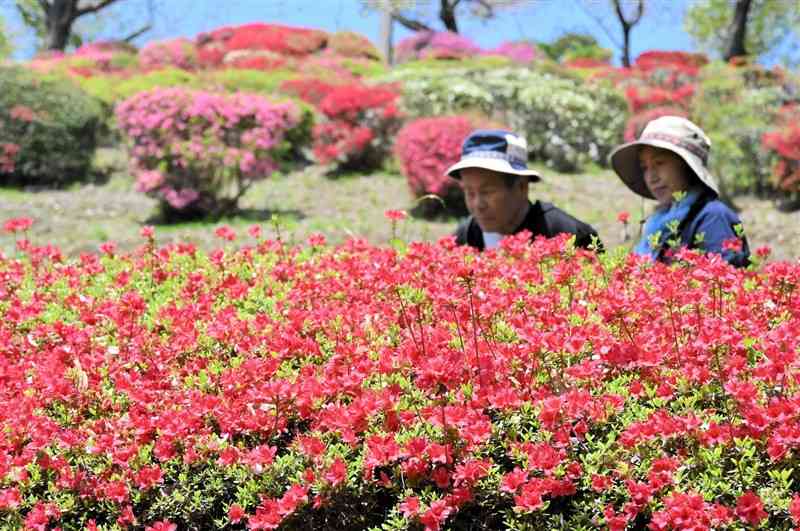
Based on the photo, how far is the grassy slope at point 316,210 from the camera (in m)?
11.7

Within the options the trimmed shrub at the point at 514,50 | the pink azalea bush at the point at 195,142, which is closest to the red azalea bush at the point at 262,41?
the trimmed shrub at the point at 514,50

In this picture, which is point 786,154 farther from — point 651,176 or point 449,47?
point 449,47

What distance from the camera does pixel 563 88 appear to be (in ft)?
64.6

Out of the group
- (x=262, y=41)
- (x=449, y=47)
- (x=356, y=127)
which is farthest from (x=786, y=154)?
(x=262, y=41)

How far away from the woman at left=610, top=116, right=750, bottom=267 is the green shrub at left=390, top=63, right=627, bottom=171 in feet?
42.6

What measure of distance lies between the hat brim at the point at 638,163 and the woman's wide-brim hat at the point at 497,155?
48cm

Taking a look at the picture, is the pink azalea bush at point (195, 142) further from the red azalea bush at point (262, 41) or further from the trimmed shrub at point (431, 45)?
the trimmed shrub at point (431, 45)

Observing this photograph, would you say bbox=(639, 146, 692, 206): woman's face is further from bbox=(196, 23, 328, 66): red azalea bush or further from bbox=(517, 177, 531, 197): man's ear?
bbox=(196, 23, 328, 66): red azalea bush

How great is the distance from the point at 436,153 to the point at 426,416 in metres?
11.3

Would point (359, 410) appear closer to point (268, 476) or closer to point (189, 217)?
point (268, 476)

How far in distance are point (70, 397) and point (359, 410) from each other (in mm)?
879

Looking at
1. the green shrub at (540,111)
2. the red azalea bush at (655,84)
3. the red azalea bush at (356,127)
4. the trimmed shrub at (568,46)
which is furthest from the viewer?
the trimmed shrub at (568,46)

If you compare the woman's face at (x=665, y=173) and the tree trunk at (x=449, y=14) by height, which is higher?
the tree trunk at (x=449, y=14)

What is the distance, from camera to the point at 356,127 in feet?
54.3
